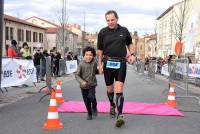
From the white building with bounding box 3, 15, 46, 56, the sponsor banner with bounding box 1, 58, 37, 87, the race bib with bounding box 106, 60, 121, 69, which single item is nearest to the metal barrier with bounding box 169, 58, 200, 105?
the sponsor banner with bounding box 1, 58, 37, 87

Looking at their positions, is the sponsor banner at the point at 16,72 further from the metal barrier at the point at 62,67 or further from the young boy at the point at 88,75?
the metal barrier at the point at 62,67

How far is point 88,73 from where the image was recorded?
357 inches

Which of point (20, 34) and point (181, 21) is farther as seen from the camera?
point (20, 34)

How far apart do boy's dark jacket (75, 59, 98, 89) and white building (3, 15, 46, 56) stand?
5845 centimetres

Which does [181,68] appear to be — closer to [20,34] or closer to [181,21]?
[181,21]

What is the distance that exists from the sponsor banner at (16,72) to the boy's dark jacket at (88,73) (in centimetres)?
632

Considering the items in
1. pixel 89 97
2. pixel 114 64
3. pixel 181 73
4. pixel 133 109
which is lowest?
pixel 133 109

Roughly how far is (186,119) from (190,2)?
55881mm

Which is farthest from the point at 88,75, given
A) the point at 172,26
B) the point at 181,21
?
the point at 172,26

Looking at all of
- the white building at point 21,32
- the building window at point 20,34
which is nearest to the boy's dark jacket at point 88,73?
the white building at point 21,32

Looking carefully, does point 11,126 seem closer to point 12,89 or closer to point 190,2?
point 12,89

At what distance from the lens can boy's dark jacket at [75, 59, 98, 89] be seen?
9047 mm

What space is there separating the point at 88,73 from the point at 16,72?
7964mm

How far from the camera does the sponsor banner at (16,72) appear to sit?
15.3 meters
